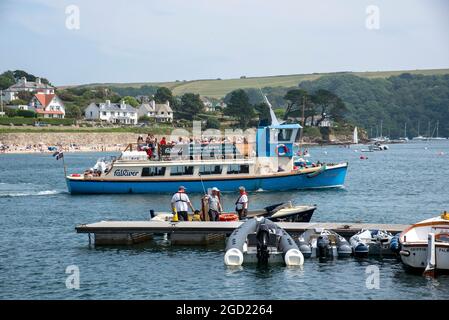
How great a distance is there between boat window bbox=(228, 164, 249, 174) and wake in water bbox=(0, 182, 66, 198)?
1361 centimetres

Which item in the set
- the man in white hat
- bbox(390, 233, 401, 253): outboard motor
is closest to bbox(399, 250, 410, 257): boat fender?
bbox(390, 233, 401, 253): outboard motor

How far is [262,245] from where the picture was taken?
93.0ft

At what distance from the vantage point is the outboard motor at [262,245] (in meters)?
28.3

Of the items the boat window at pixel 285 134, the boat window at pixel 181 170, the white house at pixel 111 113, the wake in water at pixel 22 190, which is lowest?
the wake in water at pixel 22 190

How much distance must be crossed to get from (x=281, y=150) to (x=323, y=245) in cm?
2637

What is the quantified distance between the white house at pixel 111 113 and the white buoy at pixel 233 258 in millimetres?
160585

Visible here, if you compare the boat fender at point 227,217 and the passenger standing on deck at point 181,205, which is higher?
the passenger standing on deck at point 181,205

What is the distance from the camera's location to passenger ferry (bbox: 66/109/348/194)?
5320cm

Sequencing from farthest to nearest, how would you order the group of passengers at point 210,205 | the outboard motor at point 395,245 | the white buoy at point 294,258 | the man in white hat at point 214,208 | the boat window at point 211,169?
the boat window at point 211,169, the man in white hat at point 214,208, the group of passengers at point 210,205, the outboard motor at point 395,245, the white buoy at point 294,258

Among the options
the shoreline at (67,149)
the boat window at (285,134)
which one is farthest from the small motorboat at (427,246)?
the shoreline at (67,149)

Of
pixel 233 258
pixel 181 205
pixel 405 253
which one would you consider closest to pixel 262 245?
pixel 233 258

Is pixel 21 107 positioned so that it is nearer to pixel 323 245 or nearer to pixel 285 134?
pixel 285 134

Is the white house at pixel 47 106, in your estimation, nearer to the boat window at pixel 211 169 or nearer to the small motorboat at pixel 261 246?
the boat window at pixel 211 169
